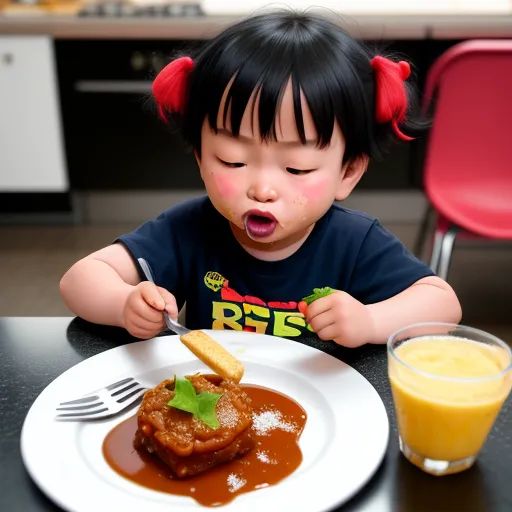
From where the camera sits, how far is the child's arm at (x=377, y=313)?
2.63 ft

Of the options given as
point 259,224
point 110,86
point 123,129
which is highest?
point 259,224

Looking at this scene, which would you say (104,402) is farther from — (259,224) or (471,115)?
(471,115)

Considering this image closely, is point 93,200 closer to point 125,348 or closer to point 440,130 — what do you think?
point 440,130

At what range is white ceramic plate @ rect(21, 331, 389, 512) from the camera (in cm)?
55

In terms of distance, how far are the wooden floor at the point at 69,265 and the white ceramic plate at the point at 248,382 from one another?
1634mm

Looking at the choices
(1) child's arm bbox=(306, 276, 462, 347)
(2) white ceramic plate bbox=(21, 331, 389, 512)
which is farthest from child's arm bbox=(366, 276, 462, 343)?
(2) white ceramic plate bbox=(21, 331, 389, 512)

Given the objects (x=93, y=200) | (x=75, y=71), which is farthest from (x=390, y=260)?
(x=93, y=200)

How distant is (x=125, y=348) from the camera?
0.81m

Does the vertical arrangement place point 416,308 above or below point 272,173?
below

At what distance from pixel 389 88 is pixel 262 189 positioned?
240mm

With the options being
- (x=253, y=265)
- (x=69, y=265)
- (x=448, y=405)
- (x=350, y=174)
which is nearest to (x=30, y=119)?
(x=69, y=265)

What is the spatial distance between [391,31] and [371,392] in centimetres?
244

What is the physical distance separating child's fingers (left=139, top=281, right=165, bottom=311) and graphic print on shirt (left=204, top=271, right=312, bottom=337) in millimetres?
233

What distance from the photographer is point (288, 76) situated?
831 mm
